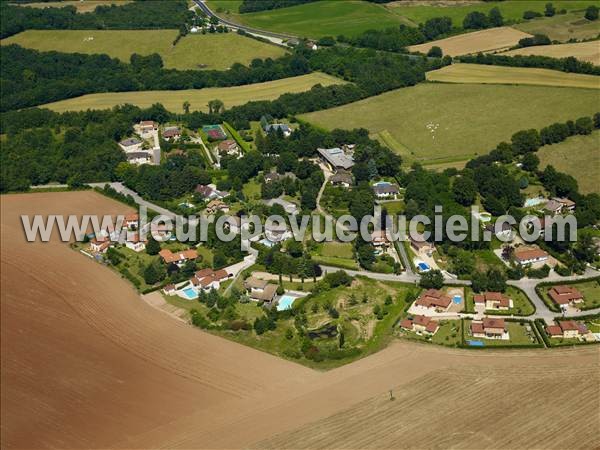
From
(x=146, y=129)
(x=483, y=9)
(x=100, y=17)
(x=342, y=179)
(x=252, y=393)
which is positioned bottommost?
(x=252, y=393)

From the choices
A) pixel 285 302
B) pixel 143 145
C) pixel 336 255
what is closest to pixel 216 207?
pixel 336 255

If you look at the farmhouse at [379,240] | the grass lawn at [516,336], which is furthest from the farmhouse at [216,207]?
the grass lawn at [516,336]

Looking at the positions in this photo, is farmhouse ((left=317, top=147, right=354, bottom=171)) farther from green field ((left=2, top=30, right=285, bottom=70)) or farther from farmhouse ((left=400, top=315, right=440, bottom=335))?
green field ((left=2, top=30, right=285, bottom=70))

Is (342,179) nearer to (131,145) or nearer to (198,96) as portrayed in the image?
(131,145)

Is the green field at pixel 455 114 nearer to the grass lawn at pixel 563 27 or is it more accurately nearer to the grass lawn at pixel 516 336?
the grass lawn at pixel 563 27

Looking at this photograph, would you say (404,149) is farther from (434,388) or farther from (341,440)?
(341,440)

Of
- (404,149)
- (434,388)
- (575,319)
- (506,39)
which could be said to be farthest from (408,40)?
(434,388)

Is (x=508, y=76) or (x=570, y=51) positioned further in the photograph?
(x=570, y=51)
